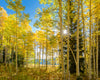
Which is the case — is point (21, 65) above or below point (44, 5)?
below

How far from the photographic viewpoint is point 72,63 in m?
6.96

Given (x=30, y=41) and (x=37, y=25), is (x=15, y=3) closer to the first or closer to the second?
(x=37, y=25)

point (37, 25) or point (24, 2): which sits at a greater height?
point (24, 2)

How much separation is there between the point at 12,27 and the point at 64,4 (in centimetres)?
492

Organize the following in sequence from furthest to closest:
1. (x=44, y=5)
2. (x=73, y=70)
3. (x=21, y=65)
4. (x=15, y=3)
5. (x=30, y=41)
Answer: (x=21, y=65), (x=30, y=41), (x=73, y=70), (x=15, y=3), (x=44, y=5)

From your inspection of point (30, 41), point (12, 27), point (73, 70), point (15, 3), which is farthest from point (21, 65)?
point (15, 3)

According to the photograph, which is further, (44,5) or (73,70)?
(73,70)

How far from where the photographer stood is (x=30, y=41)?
965 centimetres

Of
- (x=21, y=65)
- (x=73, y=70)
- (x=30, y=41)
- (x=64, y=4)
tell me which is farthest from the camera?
(x=21, y=65)

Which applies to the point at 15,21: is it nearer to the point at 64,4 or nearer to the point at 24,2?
the point at 24,2

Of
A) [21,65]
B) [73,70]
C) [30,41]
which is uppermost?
[30,41]

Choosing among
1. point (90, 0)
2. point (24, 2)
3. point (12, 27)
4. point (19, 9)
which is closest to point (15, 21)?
point (12, 27)

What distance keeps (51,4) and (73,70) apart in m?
5.98

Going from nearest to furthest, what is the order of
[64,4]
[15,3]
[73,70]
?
[64,4], [15,3], [73,70]
